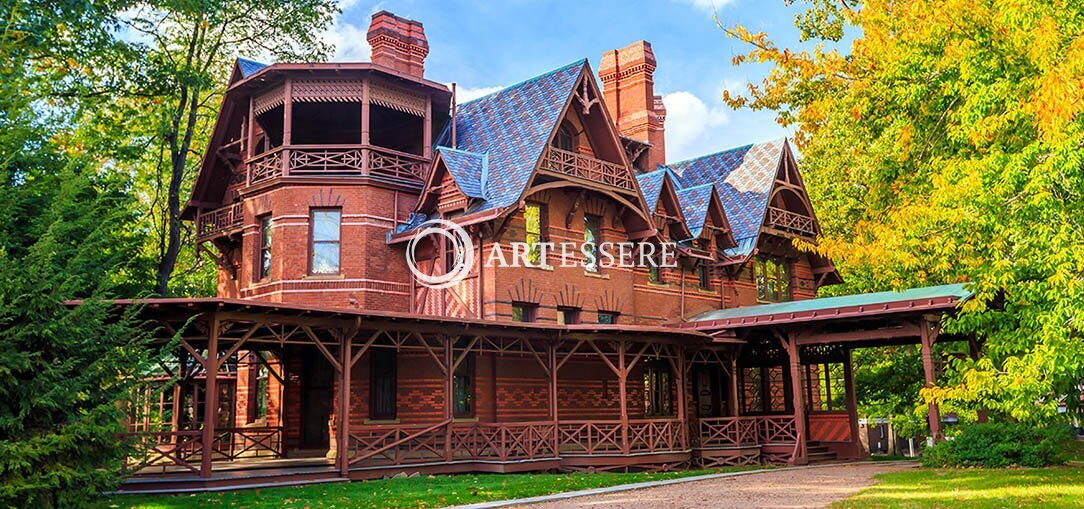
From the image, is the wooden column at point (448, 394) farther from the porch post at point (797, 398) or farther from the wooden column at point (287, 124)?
the porch post at point (797, 398)

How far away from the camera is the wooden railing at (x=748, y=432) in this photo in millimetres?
24188

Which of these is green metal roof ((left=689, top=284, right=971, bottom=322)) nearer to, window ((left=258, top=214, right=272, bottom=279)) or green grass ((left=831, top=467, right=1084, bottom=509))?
green grass ((left=831, top=467, right=1084, bottom=509))

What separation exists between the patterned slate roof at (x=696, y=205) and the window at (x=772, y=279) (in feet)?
12.6

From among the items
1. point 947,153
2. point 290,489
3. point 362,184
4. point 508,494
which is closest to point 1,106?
point 290,489

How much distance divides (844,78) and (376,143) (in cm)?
1445

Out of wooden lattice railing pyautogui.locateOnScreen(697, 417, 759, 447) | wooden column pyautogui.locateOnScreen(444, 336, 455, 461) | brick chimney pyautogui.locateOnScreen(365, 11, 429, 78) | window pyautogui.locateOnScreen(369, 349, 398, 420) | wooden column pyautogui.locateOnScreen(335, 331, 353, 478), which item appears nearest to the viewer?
wooden column pyautogui.locateOnScreen(335, 331, 353, 478)

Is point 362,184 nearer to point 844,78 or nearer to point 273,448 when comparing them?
point 273,448

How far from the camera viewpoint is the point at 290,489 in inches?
623

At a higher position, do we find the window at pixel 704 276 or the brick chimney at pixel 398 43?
the brick chimney at pixel 398 43

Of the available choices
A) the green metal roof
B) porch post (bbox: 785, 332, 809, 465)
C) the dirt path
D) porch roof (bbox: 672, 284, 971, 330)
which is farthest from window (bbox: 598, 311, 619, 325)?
the dirt path

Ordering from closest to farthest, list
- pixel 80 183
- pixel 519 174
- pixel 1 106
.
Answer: pixel 80 183
pixel 1 106
pixel 519 174

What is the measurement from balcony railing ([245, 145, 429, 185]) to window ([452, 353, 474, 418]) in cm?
546

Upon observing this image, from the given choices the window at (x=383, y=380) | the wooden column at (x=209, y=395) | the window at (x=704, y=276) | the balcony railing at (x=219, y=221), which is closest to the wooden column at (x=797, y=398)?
the window at (x=704, y=276)

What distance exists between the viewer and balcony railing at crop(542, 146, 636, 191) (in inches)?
925
